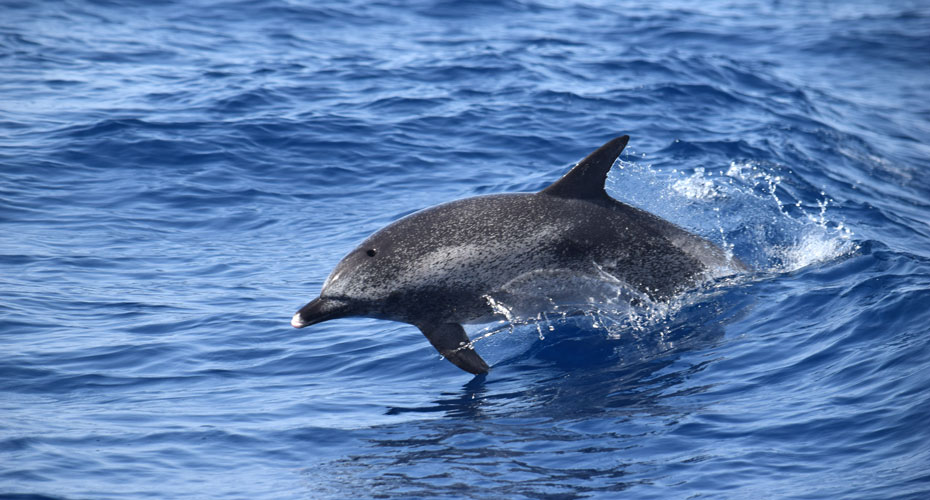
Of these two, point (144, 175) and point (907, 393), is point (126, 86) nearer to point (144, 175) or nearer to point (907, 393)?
point (144, 175)

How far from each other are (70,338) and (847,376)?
7.52 metres

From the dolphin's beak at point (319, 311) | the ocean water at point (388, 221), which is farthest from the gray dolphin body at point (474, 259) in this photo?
the ocean water at point (388, 221)

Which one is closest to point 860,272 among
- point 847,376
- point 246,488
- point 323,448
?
point 847,376

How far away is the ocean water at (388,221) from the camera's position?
7.17 metres

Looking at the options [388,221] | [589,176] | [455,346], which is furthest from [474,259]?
[388,221]

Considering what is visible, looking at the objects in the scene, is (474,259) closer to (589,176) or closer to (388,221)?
(589,176)

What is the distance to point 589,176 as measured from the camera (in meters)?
9.11

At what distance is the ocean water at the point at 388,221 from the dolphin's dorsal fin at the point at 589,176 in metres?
1.32

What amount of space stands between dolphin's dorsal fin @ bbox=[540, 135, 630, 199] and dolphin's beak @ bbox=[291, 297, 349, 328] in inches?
88.6

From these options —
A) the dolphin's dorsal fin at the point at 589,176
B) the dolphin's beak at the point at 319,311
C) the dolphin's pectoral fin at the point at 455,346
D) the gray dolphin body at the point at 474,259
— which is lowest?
the dolphin's pectoral fin at the point at 455,346

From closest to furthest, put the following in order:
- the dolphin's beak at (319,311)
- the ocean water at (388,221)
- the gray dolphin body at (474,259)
Result: 1. the ocean water at (388,221)
2. the dolphin's beak at (319,311)
3. the gray dolphin body at (474,259)

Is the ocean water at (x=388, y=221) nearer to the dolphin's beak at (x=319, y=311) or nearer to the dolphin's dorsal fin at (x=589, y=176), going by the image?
the dolphin's beak at (x=319, y=311)

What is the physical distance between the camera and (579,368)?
30.1 feet

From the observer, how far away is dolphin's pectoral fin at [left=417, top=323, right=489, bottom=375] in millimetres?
8930
